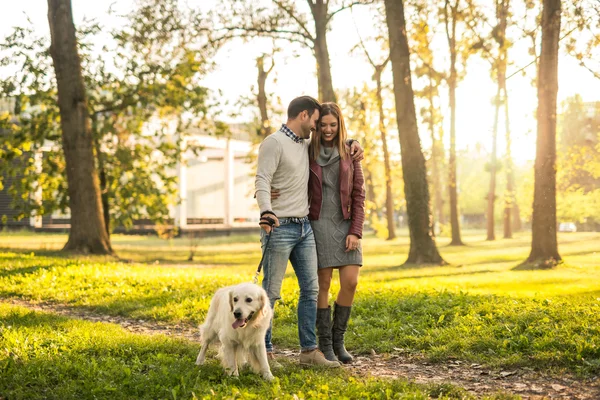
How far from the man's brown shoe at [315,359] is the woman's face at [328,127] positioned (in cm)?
210

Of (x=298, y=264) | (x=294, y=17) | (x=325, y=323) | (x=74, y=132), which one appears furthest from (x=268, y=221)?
(x=294, y=17)

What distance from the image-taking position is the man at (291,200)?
19.9ft

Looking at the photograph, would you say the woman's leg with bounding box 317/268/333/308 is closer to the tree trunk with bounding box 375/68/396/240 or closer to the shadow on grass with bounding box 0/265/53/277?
the shadow on grass with bounding box 0/265/53/277

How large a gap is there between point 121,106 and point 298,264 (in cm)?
1708

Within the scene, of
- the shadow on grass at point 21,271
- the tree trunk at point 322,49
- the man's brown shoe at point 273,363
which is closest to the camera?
the man's brown shoe at point 273,363

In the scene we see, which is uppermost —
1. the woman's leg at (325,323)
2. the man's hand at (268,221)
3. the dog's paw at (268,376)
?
the man's hand at (268,221)

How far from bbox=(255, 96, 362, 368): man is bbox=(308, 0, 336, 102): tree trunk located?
55.2 ft

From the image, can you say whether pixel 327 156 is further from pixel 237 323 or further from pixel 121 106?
pixel 121 106

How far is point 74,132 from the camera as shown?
1775 cm

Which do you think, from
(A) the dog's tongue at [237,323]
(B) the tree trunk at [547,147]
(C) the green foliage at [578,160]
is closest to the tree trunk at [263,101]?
(C) the green foliage at [578,160]

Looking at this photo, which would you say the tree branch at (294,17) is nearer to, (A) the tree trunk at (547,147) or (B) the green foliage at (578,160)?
(A) the tree trunk at (547,147)

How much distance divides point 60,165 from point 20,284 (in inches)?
437

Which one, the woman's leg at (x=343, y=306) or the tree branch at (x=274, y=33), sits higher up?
the tree branch at (x=274, y=33)

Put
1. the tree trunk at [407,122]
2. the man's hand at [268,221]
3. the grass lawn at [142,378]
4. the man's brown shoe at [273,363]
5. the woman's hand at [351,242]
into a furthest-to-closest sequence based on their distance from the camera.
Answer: the tree trunk at [407,122] < the woman's hand at [351,242] < the man's brown shoe at [273,363] < the man's hand at [268,221] < the grass lawn at [142,378]
